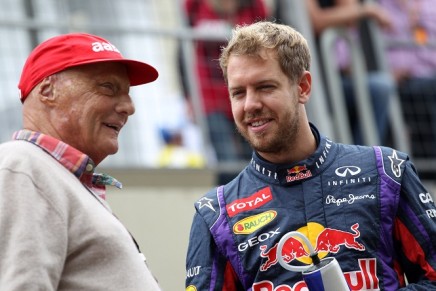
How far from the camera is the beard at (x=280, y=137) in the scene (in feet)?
15.8

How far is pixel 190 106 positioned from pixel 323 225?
4316mm

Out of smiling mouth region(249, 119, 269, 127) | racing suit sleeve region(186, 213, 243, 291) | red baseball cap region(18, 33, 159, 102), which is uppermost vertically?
red baseball cap region(18, 33, 159, 102)

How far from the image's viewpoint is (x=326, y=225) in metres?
4.71

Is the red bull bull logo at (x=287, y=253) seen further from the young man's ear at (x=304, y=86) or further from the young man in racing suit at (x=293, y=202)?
the young man's ear at (x=304, y=86)

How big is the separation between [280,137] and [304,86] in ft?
1.01

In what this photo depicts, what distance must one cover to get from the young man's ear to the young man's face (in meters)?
0.11

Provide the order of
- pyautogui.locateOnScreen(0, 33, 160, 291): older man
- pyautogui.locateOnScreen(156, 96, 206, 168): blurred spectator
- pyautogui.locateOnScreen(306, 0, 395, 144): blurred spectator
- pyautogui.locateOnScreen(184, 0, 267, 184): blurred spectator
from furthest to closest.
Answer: pyautogui.locateOnScreen(306, 0, 395, 144): blurred spectator, pyautogui.locateOnScreen(156, 96, 206, 168): blurred spectator, pyautogui.locateOnScreen(184, 0, 267, 184): blurred spectator, pyautogui.locateOnScreen(0, 33, 160, 291): older man

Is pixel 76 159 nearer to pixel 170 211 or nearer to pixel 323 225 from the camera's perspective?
pixel 323 225

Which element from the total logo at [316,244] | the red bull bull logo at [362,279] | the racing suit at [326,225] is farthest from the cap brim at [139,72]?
the red bull bull logo at [362,279]

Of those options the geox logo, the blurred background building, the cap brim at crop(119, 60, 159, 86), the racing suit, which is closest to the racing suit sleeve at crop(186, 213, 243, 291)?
the racing suit

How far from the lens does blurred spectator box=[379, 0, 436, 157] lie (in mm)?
9609

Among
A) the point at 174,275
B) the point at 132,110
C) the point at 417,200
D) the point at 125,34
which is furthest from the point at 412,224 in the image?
the point at 125,34

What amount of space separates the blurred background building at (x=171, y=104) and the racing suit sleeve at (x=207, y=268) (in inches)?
137

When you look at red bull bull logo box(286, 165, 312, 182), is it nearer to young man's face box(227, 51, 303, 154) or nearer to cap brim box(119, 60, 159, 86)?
young man's face box(227, 51, 303, 154)
